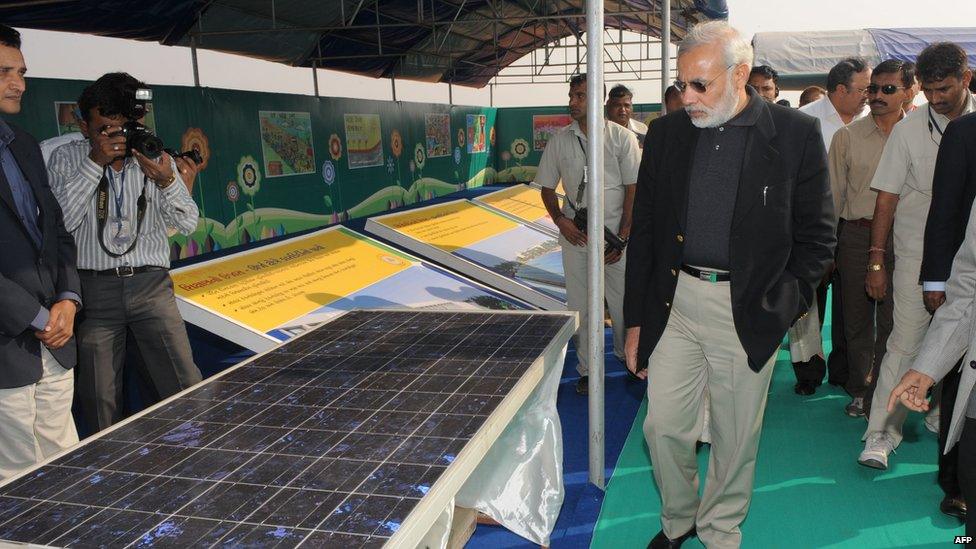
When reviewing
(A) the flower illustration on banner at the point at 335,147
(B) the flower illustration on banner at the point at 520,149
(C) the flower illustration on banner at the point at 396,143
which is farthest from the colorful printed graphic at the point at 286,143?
(B) the flower illustration on banner at the point at 520,149

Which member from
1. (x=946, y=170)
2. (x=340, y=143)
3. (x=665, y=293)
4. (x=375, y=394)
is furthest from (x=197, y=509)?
(x=340, y=143)

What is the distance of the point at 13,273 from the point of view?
248cm

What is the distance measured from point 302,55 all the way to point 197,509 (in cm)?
1225

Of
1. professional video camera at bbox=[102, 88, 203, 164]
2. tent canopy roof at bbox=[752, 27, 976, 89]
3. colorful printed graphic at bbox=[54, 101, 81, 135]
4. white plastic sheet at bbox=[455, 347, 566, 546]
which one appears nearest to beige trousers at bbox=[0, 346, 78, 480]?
professional video camera at bbox=[102, 88, 203, 164]

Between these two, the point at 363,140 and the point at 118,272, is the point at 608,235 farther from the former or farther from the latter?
the point at 363,140

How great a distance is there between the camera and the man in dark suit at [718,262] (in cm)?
242

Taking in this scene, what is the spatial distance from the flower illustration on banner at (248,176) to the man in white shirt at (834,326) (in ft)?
23.3

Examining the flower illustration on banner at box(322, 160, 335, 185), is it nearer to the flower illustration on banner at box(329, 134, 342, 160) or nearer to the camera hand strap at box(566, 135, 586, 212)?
the flower illustration on banner at box(329, 134, 342, 160)

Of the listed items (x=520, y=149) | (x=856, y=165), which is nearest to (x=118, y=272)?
(x=856, y=165)

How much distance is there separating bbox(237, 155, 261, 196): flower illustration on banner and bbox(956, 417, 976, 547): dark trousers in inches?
349

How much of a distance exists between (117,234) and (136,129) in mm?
456

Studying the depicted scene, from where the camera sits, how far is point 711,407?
2.70 meters

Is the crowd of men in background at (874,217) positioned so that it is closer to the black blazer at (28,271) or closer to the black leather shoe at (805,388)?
the black leather shoe at (805,388)

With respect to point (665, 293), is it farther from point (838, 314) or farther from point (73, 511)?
point (838, 314)
